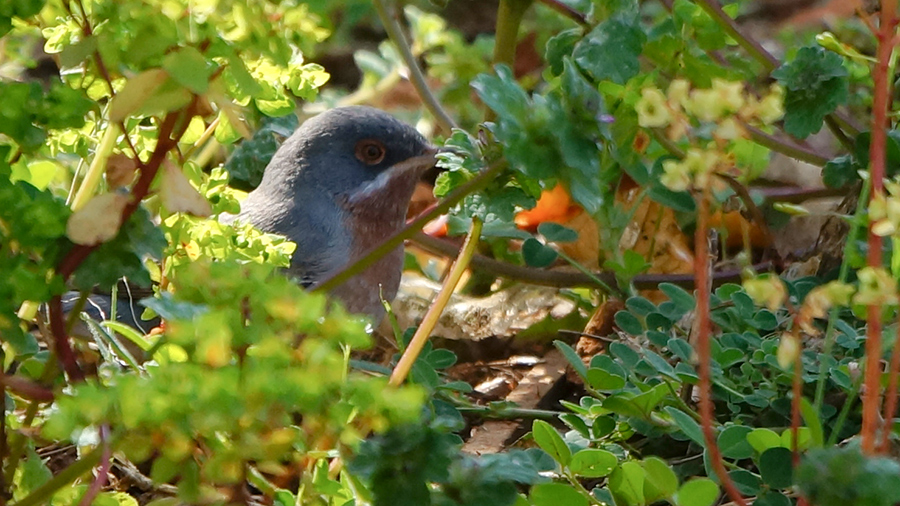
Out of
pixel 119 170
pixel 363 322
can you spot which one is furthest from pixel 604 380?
pixel 119 170

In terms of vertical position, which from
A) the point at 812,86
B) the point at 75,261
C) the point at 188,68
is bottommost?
the point at 75,261

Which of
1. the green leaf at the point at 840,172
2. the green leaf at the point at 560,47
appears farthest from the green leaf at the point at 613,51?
the green leaf at the point at 840,172

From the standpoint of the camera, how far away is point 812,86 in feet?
6.40

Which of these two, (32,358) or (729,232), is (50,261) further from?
(729,232)

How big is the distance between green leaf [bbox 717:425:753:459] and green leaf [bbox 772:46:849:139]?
0.70 meters

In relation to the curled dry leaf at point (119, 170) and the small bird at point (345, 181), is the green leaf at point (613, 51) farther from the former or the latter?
the small bird at point (345, 181)

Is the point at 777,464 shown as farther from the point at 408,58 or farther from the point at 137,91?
the point at 408,58

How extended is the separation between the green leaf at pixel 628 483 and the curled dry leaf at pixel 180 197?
1.86 feet

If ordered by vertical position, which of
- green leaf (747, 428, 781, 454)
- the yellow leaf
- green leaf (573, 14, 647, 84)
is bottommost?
green leaf (747, 428, 781, 454)

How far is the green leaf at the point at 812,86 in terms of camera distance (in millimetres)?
1943

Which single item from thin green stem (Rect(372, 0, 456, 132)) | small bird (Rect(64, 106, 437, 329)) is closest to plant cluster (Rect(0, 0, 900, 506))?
thin green stem (Rect(372, 0, 456, 132))

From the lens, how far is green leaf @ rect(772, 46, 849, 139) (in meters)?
1.94

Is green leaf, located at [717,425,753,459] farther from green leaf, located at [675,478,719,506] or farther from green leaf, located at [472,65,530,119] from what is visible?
green leaf, located at [472,65,530,119]

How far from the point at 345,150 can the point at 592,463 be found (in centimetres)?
151
